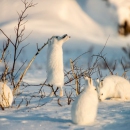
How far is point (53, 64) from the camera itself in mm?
5867

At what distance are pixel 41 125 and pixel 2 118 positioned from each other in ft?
2.12

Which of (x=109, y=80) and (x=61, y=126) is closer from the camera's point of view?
(x=61, y=126)

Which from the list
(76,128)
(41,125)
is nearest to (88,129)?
(76,128)

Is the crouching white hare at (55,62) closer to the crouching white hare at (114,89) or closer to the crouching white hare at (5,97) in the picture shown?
the crouching white hare at (114,89)

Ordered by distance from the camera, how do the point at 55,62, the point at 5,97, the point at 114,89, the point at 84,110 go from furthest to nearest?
the point at 55,62 → the point at 114,89 → the point at 5,97 → the point at 84,110

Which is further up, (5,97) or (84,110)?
(5,97)

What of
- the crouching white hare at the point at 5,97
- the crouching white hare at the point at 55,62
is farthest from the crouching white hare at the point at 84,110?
the crouching white hare at the point at 55,62

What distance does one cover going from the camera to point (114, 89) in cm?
574

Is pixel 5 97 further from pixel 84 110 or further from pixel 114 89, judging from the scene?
pixel 114 89

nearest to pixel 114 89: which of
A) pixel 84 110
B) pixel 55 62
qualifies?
pixel 55 62

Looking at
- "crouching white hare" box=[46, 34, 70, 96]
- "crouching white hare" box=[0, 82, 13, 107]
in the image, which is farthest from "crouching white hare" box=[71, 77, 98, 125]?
"crouching white hare" box=[46, 34, 70, 96]

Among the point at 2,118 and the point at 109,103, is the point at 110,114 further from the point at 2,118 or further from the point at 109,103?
the point at 2,118

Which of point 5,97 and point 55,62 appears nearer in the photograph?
point 5,97

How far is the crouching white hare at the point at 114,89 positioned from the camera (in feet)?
18.6
